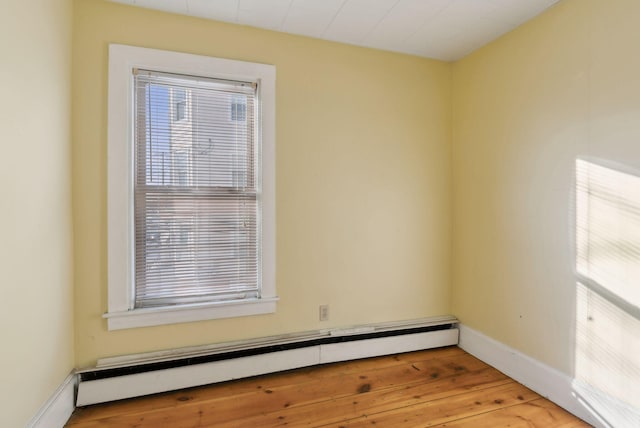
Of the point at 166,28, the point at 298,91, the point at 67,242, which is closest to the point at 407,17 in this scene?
the point at 298,91

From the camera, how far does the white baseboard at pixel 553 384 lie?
64.9 inches

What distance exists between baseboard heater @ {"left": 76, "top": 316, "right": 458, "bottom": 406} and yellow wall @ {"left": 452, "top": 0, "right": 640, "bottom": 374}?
0.48 metres

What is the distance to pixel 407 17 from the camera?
205 centimetres

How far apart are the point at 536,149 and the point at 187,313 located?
2.47 meters

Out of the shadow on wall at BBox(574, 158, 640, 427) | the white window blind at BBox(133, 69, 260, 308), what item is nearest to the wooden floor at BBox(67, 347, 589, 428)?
the shadow on wall at BBox(574, 158, 640, 427)

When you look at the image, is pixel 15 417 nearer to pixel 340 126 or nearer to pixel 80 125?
pixel 80 125

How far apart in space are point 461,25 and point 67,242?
2.77m

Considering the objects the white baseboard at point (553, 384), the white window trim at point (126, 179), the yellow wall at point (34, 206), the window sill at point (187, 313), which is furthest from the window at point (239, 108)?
the white baseboard at point (553, 384)

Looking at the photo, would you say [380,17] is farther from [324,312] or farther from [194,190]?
[324,312]

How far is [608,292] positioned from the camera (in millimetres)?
1689

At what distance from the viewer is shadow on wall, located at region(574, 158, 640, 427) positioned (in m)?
1.58

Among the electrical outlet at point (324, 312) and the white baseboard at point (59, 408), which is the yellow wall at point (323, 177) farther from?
the white baseboard at point (59, 408)

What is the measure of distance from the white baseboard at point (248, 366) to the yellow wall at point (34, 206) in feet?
0.82

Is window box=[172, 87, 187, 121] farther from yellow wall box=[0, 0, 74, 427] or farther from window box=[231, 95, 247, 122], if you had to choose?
yellow wall box=[0, 0, 74, 427]
